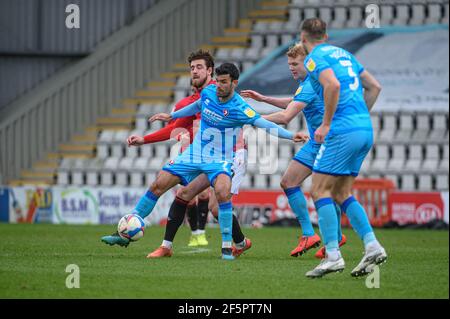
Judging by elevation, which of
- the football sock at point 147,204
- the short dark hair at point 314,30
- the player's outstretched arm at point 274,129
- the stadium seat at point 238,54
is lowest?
the football sock at point 147,204

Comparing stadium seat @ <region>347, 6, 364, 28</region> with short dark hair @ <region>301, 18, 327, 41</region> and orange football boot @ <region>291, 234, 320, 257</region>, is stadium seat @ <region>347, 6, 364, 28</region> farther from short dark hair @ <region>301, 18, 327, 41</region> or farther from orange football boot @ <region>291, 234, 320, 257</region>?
short dark hair @ <region>301, 18, 327, 41</region>

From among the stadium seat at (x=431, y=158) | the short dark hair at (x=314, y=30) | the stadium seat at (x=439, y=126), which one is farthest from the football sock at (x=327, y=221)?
the stadium seat at (x=439, y=126)

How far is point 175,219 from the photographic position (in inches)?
430

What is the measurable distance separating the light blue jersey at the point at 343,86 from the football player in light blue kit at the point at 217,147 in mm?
2119

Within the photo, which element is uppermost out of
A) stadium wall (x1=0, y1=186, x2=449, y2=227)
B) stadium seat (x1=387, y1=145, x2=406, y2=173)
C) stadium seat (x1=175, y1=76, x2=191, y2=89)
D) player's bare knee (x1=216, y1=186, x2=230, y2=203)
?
stadium seat (x1=175, y1=76, x2=191, y2=89)

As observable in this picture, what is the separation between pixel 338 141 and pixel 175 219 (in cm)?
316

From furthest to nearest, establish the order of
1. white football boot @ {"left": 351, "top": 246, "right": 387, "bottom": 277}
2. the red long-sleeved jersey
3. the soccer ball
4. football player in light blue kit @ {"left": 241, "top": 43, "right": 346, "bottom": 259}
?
the red long-sleeved jersey < the soccer ball < football player in light blue kit @ {"left": 241, "top": 43, "right": 346, "bottom": 259} < white football boot @ {"left": 351, "top": 246, "right": 387, "bottom": 277}

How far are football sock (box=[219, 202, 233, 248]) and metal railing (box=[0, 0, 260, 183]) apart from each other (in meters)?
13.9

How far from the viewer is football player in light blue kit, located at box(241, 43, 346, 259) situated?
10203 millimetres

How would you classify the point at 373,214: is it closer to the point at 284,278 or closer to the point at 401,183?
the point at 401,183

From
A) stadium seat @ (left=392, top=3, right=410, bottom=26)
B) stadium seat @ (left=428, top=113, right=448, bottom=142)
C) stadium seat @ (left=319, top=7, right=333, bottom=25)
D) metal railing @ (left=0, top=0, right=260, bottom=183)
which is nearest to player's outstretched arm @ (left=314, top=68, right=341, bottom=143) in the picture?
stadium seat @ (left=428, top=113, right=448, bottom=142)

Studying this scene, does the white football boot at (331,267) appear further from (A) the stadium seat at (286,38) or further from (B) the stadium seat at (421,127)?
(A) the stadium seat at (286,38)

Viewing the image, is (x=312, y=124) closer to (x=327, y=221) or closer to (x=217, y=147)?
(x=217, y=147)

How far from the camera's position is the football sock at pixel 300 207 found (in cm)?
1087
